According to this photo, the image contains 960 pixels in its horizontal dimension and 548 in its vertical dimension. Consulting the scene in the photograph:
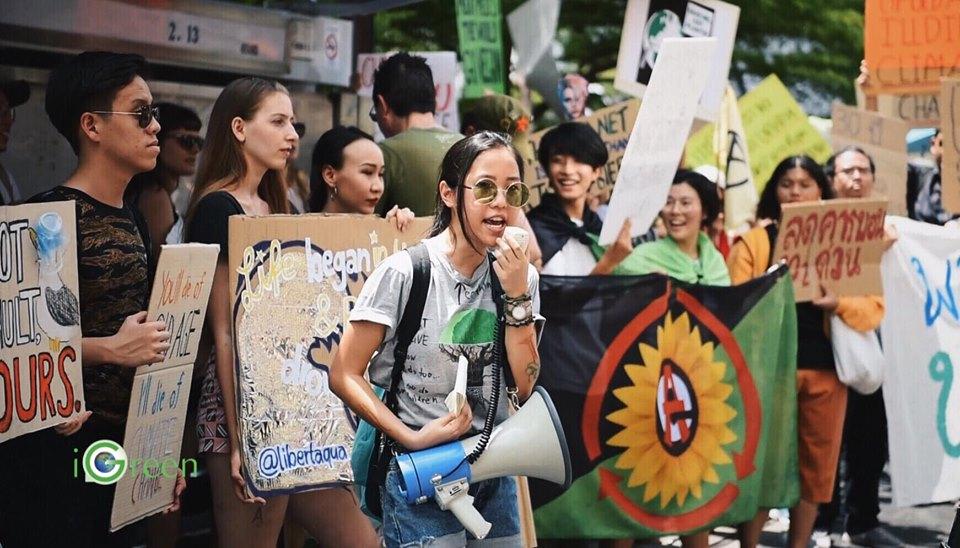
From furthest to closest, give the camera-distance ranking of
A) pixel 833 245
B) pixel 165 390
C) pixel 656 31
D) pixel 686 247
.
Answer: pixel 656 31 < pixel 833 245 < pixel 686 247 < pixel 165 390

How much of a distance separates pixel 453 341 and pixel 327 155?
1.75 meters

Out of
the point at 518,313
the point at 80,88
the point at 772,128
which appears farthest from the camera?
the point at 772,128

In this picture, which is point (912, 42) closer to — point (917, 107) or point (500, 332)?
point (917, 107)

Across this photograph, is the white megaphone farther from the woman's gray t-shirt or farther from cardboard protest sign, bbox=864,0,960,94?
cardboard protest sign, bbox=864,0,960,94

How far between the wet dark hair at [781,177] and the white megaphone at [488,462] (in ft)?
11.8

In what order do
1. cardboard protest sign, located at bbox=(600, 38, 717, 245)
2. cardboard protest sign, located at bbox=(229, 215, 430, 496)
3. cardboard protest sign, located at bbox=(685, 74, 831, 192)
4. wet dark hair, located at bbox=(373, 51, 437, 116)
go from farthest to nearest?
cardboard protest sign, located at bbox=(685, 74, 831, 192), wet dark hair, located at bbox=(373, 51, 437, 116), cardboard protest sign, located at bbox=(600, 38, 717, 245), cardboard protest sign, located at bbox=(229, 215, 430, 496)

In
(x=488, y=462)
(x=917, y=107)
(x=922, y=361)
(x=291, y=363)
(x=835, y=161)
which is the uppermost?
(x=917, y=107)

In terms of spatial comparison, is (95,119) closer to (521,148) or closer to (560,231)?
(560,231)

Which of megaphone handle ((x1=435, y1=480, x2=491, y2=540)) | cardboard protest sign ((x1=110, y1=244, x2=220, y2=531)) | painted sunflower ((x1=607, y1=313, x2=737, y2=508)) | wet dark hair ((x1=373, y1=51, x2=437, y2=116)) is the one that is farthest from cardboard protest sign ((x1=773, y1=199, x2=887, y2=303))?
megaphone handle ((x1=435, y1=480, x2=491, y2=540))

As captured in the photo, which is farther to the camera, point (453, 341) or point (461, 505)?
point (453, 341)

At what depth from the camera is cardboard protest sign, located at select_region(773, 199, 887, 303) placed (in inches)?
256

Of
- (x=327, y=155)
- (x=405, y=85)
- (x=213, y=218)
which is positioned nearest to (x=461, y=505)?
(x=213, y=218)

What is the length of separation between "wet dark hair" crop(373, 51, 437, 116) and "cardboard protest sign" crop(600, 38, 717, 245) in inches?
33.4

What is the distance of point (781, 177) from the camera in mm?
7102
